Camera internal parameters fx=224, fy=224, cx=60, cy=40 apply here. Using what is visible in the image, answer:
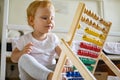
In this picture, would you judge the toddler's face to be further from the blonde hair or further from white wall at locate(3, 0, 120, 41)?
white wall at locate(3, 0, 120, 41)

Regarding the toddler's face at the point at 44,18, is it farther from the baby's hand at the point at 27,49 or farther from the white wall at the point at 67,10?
the white wall at the point at 67,10

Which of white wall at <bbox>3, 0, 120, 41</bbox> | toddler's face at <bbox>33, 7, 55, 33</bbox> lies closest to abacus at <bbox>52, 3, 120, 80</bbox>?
toddler's face at <bbox>33, 7, 55, 33</bbox>

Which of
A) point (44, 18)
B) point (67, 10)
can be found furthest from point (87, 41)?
point (67, 10)

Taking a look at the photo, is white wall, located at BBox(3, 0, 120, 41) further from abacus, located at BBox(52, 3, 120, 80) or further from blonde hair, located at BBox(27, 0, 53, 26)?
abacus, located at BBox(52, 3, 120, 80)

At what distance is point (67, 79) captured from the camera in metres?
0.81

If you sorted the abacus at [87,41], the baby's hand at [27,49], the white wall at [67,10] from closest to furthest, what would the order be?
the abacus at [87,41], the baby's hand at [27,49], the white wall at [67,10]

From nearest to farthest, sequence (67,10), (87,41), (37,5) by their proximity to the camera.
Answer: (87,41) → (37,5) → (67,10)

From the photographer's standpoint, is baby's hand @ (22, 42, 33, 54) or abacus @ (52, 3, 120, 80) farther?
baby's hand @ (22, 42, 33, 54)

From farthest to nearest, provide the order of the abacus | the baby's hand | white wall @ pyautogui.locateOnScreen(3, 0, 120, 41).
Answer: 1. white wall @ pyautogui.locateOnScreen(3, 0, 120, 41)
2. the baby's hand
3. the abacus

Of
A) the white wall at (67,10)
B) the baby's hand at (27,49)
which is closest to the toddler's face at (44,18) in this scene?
the baby's hand at (27,49)

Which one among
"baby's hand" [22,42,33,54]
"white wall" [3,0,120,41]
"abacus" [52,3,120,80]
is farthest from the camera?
"white wall" [3,0,120,41]

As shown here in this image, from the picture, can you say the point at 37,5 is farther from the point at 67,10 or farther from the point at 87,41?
the point at 67,10

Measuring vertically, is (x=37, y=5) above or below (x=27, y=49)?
above

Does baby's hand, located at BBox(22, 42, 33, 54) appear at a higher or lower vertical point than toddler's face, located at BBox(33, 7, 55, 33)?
lower
